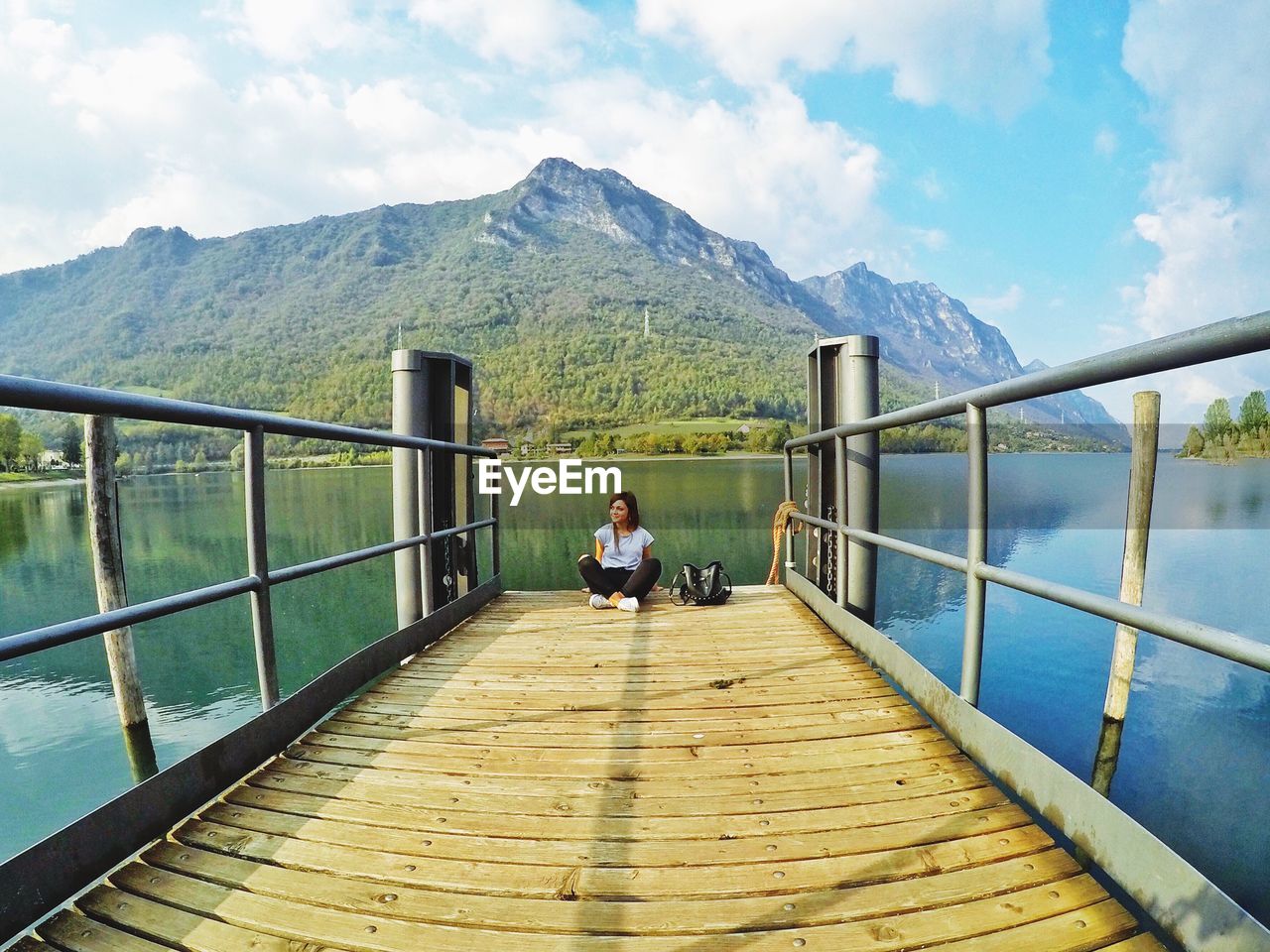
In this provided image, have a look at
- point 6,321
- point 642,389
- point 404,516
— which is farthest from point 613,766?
point 6,321

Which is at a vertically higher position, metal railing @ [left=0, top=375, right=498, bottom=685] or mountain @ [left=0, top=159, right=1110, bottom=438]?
mountain @ [left=0, top=159, right=1110, bottom=438]

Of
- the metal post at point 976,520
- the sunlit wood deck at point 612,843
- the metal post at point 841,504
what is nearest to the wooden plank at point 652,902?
the sunlit wood deck at point 612,843

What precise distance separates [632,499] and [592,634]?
1.45 meters

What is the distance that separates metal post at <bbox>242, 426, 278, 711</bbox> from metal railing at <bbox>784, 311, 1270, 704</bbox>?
7.05 feet

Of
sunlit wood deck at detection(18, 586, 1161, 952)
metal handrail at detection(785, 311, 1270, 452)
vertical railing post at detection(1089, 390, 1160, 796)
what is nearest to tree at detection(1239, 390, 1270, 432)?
metal handrail at detection(785, 311, 1270, 452)

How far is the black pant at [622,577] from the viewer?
15.3 ft

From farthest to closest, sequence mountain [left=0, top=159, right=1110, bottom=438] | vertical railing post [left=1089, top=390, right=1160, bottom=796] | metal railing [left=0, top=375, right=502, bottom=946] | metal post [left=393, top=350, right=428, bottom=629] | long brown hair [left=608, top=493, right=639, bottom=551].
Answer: mountain [left=0, top=159, right=1110, bottom=438]
vertical railing post [left=1089, top=390, right=1160, bottom=796]
long brown hair [left=608, top=493, right=639, bottom=551]
metal post [left=393, top=350, right=428, bottom=629]
metal railing [left=0, top=375, right=502, bottom=946]

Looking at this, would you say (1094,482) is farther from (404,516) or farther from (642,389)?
(404,516)

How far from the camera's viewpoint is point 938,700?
7.70 ft

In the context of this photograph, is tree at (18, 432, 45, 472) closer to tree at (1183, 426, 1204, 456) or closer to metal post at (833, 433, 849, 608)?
metal post at (833, 433, 849, 608)

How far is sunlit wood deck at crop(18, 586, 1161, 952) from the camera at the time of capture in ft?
4.38

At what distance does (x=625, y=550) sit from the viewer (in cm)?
489

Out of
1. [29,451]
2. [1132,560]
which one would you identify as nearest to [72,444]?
[29,451]

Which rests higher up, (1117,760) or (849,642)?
(849,642)
